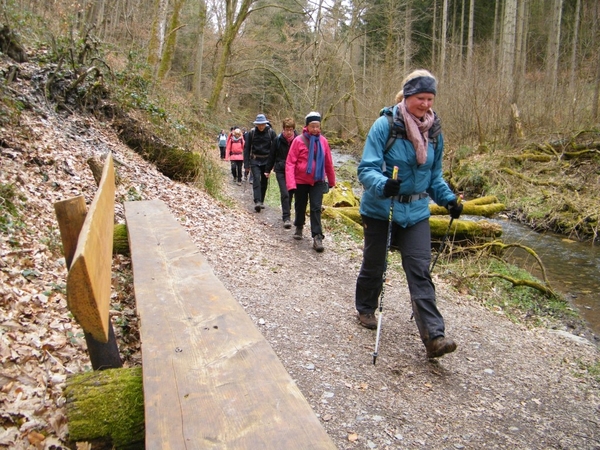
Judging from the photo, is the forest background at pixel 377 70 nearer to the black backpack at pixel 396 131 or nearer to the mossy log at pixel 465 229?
the black backpack at pixel 396 131

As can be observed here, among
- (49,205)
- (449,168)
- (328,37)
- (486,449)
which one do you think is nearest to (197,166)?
(49,205)

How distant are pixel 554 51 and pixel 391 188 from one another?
77.1ft

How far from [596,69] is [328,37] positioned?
1040 centimetres

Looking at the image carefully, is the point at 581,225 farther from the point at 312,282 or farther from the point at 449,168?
the point at 312,282

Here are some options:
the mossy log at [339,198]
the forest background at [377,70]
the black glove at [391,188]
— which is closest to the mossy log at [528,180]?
the forest background at [377,70]

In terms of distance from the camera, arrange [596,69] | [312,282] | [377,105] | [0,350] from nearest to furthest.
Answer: [0,350]
[312,282]
[596,69]
[377,105]

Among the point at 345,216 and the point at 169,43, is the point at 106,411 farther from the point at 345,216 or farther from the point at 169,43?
the point at 169,43

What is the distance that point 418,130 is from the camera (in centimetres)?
385

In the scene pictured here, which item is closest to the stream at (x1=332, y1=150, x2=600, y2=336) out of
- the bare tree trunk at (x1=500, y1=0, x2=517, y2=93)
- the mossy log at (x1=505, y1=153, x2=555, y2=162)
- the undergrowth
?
the undergrowth

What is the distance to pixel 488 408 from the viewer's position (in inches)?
142

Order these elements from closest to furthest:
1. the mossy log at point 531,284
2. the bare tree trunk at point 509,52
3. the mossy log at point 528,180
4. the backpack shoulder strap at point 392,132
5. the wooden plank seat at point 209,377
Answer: the wooden plank seat at point 209,377 < the backpack shoulder strap at point 392,132 < the mossy log at point 531,284 < the mossy log at point 528,180 < the bare tree trunk at point 509,52

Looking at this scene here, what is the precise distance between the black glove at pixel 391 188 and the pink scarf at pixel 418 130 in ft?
1.27

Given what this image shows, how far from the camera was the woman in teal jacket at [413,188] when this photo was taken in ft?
12.4

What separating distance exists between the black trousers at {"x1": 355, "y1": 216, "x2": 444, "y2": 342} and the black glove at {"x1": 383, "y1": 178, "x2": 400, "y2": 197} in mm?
506
